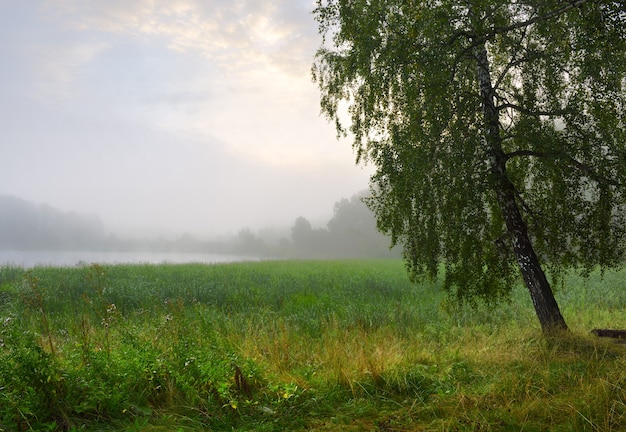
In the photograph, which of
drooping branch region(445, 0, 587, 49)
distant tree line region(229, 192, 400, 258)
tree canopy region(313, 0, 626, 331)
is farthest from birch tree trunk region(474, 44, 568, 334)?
distant tree line region(229, 192, 400, 258)

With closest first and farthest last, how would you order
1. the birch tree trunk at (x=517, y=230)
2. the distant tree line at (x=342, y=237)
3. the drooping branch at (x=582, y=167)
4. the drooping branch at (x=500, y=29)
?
the drooping branch at (x=500, y=29)
the drooping branch at (x=582, y=167)
the birch tree trunk at (x=517, y=230)
the distant tree line at (x=342, y=237)

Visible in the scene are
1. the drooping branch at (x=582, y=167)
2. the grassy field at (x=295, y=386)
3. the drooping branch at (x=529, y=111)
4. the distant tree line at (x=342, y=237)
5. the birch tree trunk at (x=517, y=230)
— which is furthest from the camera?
the distant tree line at (x=342, y=237)

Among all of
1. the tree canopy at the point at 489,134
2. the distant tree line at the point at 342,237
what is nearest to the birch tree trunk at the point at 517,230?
the tree canopy at the point at 489,134

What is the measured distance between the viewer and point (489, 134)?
8344 millimetres

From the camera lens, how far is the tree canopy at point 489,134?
7449mm

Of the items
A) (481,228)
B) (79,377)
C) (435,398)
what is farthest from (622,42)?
(79,377)

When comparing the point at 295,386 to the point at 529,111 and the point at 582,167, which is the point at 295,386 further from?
the point at 529,111

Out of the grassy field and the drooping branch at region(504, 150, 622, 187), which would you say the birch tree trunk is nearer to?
the grassy field

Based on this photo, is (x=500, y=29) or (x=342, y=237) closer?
(x=500, y=29)

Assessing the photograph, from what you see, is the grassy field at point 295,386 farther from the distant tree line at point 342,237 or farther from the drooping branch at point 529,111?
the distant tree line at point 342,237

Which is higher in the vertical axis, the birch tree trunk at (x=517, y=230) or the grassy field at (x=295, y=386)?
the birch tree trunk at (x=517, y=230)

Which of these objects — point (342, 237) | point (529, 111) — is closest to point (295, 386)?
point (529, 111)

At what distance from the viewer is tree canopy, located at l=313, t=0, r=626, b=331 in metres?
7.45

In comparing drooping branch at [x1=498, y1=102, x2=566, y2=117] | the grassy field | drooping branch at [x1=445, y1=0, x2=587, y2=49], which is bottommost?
the grassy field
